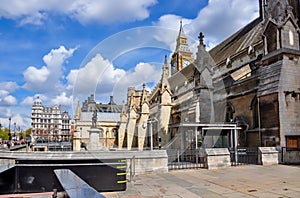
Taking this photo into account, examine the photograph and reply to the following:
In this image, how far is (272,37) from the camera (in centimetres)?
1983

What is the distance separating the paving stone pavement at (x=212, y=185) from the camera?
8.30 m

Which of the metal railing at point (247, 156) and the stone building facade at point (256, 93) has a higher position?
the stone building facade at point (256, 93)

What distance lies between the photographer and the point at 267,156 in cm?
1588

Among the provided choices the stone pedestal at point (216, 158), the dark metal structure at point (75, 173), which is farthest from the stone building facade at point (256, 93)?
the dark metal structure at point (75, 173)

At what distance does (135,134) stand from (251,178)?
34656 millimetres

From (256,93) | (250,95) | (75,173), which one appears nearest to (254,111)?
(250,95)

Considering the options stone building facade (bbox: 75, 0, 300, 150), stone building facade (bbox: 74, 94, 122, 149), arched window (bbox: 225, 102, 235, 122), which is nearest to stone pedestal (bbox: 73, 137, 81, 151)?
stone building facade (bbox: 74, 94, 122, 149)

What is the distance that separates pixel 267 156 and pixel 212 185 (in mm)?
7708

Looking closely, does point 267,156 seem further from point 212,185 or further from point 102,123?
point 102,123

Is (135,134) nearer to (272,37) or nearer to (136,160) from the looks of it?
(272,37)

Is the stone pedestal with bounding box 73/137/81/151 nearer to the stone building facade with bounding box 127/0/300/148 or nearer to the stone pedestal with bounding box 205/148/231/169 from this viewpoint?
the stone building facade with bounding box 127/0/300/148

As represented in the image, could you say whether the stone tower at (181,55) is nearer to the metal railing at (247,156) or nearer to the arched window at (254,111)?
the arched window at (254,111)

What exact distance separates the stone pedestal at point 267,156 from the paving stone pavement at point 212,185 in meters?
3.46

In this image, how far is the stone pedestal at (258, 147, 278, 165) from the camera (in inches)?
620
